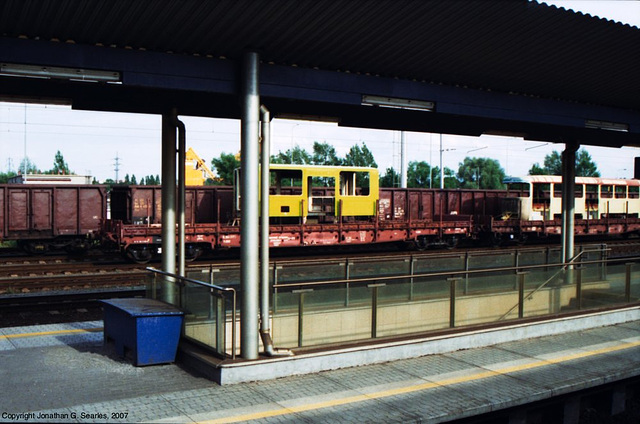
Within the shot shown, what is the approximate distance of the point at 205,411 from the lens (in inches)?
263

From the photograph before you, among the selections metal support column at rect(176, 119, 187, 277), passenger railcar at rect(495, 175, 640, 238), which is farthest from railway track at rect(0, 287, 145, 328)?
passenger railcar at rect(495, 175, 640, 238)

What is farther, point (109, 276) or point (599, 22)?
point (109, 276)

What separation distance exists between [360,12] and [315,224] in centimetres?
1835

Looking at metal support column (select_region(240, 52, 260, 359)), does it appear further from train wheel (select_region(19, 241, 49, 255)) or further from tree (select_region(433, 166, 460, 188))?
tree (select_region(433, 166, 460, 188))

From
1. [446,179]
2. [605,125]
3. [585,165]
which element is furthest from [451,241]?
[585,165]

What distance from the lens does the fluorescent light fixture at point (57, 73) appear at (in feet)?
23.2

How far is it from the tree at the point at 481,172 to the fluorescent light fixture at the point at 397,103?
12961 centimetres

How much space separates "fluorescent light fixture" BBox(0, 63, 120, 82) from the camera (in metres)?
7.07

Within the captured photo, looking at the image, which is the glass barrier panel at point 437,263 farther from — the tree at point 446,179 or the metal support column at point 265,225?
the tree at point 446,179

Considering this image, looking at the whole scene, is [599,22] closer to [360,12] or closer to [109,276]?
[360,12]

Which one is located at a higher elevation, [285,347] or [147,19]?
[147,19]

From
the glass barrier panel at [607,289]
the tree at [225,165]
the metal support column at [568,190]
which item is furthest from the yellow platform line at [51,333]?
the tree at [225,165]

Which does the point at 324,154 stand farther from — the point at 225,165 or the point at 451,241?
the point at 451,241

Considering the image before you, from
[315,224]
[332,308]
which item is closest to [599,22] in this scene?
[332,308]
